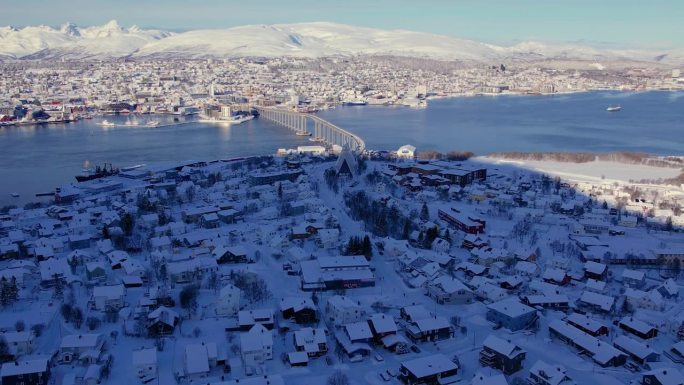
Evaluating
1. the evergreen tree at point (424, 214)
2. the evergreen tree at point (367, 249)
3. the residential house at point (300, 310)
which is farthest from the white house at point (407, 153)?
the residential house at point (300, 310)

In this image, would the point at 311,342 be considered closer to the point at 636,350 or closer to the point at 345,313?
the point at 345,313

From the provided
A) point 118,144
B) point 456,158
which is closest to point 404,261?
point 456,158

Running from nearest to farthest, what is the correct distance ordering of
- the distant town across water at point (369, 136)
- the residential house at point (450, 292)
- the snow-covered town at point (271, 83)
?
the residential house at point (450, 292)
the distant town across water at point (369, 136)
the snow-covered town at point (271, 83)

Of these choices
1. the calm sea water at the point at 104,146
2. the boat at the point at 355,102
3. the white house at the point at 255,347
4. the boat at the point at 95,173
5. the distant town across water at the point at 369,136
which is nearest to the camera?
the white house at the point at 255,347

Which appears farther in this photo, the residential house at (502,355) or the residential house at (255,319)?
the residential house at (255,319)

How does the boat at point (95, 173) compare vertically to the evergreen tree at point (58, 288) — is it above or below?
below

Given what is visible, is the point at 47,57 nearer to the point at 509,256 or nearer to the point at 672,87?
the point at 672,87

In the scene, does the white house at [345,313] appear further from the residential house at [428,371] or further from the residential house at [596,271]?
the residential house at [596,271]
